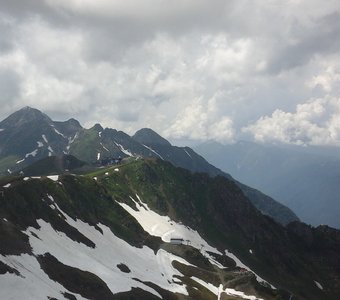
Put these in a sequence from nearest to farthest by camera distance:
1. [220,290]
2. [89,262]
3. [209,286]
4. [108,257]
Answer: [89,262]
[108,257]
[209,286]
[220,290]

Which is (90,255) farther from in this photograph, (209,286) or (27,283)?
(27,283)

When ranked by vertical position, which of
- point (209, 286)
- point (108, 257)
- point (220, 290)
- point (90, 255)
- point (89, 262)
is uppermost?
point (220, 290)

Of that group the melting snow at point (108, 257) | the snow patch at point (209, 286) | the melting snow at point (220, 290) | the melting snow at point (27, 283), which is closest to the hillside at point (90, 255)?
the melting snow at point (220, 290)

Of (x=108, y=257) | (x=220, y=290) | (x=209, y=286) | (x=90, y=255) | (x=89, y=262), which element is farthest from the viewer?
(x=220, y=290)

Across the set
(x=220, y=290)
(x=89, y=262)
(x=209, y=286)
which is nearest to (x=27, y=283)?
(x=89, y=262)

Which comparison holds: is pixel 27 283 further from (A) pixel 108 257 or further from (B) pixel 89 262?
(A) pixel 108 257

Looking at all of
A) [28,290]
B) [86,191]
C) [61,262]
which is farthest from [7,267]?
[86,191]

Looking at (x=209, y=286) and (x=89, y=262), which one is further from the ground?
(x=209, y=286)

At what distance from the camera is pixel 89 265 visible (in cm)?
11662

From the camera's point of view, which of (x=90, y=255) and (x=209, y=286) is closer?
(x=90, y=255)

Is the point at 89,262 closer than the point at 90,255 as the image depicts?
Yes

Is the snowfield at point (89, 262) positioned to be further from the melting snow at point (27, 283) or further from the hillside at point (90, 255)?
the hillside at point (90, 255)

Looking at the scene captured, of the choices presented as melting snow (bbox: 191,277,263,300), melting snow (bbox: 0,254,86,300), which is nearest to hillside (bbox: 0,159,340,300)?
melting snow (bbox: 191,277,263,300)

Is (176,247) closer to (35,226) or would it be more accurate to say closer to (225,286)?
(225,286)
